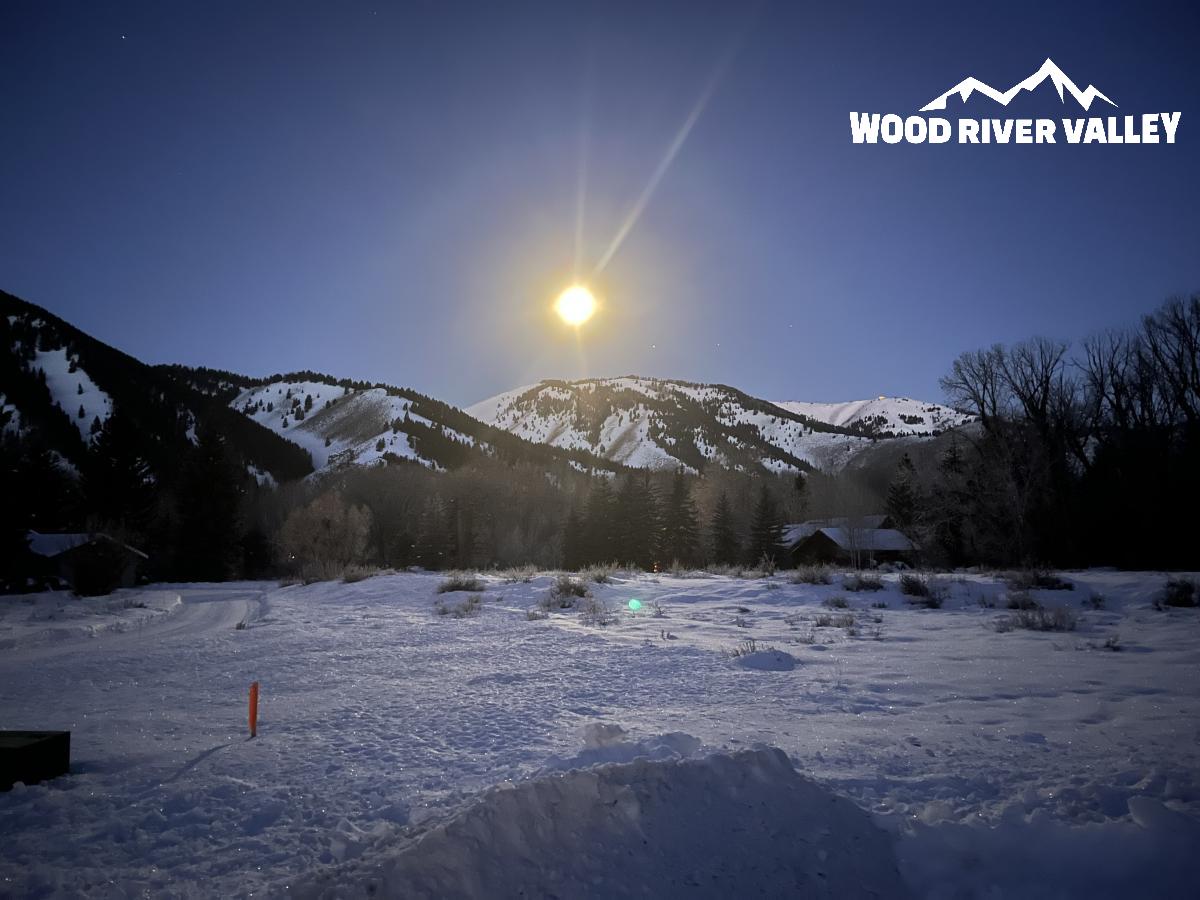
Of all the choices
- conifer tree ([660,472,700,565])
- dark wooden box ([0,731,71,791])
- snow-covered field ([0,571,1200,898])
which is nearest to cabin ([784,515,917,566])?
conifer tree ([660,472,700,565])

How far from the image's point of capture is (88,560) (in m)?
28.3

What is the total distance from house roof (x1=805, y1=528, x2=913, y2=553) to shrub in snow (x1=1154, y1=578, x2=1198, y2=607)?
40966 millimetres

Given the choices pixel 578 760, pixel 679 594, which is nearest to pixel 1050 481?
pixel 679 594

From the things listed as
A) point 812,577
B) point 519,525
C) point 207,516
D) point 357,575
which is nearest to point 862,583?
point 812,577

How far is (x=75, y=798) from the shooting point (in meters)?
3.81

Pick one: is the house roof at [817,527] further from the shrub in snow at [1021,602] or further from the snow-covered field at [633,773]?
the snow-covered field at [633,773]

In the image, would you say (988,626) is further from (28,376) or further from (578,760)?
(28,376)

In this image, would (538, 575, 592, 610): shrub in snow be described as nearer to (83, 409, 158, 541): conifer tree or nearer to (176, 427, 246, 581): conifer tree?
(176, 427, 246, 581): conifer tree

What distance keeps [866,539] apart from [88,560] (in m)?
59.0

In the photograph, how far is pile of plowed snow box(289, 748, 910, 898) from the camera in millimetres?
2834

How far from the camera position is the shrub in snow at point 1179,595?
10.5 meters

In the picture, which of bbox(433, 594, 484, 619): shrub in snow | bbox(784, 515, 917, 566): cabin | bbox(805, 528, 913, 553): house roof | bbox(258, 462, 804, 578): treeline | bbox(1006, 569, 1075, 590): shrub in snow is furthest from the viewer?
bbox(258, 462, 804, 578): treeline

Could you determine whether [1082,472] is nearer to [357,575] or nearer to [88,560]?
[357,575]

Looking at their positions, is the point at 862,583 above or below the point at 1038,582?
below
